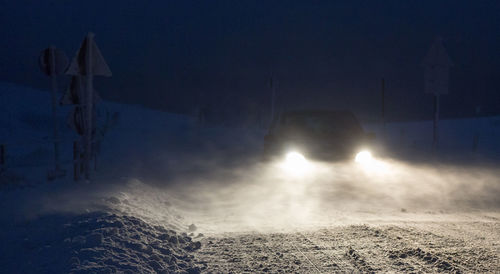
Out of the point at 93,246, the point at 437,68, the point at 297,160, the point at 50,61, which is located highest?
the point at 437,68

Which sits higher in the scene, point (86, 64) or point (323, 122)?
point (86, 64)

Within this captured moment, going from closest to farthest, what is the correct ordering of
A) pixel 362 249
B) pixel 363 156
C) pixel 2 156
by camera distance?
→ pixel 362 249, pixel 2 156, pixel 363 156

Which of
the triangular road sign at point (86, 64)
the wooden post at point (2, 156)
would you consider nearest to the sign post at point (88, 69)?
the triangular road sign at point (86, 64)

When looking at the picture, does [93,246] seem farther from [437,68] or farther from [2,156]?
[437,68]

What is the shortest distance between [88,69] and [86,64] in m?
0.12

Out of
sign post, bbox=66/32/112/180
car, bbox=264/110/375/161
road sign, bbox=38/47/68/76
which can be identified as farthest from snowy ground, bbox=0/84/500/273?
road sign, bbox=38/47/68/76

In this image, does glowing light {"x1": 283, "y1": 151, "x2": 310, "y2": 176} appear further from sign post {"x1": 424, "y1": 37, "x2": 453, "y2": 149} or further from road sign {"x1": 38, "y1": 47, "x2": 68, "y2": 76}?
sign post {"x1": 424, "y1": 37, "x2": 453, "y2": 149}

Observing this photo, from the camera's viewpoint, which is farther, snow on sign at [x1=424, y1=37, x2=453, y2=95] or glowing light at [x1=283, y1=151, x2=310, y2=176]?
snow on sign at [x1=424, y1=37, x2=453, y2=95]

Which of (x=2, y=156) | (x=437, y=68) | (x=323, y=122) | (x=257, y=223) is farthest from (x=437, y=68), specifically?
(x=2, y=156)

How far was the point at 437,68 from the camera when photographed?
16484mm

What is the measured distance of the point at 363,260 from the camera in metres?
4.46

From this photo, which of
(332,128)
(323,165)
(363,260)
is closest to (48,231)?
(363,260)

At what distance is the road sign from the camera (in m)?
9.60

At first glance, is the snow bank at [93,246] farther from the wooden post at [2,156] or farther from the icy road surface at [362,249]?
the wooden post at [2,156]
